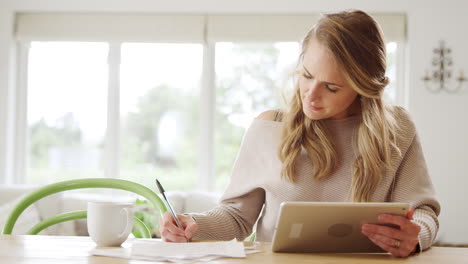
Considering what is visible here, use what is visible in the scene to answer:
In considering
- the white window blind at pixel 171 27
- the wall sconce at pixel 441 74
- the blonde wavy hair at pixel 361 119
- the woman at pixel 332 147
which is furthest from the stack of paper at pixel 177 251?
the wall sconce at pixel 441 74

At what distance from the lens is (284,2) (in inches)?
176

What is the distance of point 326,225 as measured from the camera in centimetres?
112

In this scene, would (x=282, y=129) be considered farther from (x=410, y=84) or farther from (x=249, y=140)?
(x=410, y=84)

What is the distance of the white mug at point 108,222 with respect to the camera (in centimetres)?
121

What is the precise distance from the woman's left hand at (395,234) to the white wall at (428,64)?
11.1 feet

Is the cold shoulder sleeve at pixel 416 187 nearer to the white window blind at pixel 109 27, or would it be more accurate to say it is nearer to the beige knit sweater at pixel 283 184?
the beige knit sweater at pixel 283 184

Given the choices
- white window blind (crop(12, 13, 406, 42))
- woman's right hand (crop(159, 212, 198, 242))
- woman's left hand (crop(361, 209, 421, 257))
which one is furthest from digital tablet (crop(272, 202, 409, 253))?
white window blind (crop(12, 13, 406, 42))

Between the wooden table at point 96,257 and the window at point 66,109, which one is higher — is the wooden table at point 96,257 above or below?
below

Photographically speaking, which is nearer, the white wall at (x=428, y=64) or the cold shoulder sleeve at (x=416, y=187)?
the cold shoulder sleeve at (x=416, y=187)

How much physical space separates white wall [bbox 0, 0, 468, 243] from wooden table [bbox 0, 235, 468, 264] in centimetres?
326

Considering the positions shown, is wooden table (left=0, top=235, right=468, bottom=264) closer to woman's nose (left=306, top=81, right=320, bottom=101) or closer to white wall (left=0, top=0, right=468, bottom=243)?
woman's nose (left=306, top=81, right=320, bottom=101)

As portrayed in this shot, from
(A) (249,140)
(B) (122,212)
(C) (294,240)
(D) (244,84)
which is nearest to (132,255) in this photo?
(B) (122,212)

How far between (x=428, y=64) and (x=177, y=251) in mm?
3700

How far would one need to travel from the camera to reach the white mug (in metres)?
1.21
